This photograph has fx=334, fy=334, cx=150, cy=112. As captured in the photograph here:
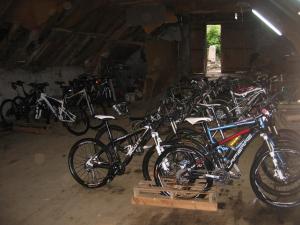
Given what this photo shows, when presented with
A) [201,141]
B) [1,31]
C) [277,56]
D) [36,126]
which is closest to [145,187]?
[201,141]

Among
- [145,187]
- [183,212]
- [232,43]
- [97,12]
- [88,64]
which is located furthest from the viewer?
[232,43]

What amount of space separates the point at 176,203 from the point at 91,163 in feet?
4.21

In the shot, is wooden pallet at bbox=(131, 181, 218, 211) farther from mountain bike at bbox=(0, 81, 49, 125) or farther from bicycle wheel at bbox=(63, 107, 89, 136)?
mountain bike at bbox=(0, 81, 49, 125)

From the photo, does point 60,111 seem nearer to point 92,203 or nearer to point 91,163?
point 91,163

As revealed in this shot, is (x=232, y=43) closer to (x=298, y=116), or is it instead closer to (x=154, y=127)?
(x=298, y=116)

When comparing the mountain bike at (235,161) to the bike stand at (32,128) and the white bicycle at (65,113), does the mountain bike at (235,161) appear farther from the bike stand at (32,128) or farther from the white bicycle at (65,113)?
the bike stand at (32,128)

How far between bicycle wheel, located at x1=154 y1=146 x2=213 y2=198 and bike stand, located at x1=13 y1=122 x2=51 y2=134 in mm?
4321

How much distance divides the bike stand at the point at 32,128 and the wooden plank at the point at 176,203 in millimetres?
4236

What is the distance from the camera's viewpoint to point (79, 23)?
888 cm

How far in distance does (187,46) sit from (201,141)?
1101 cm

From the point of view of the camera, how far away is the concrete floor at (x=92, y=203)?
3.56 metres

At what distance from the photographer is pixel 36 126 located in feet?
25.1

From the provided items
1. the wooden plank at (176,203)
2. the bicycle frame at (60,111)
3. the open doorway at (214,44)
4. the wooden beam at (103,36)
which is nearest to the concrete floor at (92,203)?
the wooden plank at (176,203)

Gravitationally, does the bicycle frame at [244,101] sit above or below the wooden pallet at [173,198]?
above
